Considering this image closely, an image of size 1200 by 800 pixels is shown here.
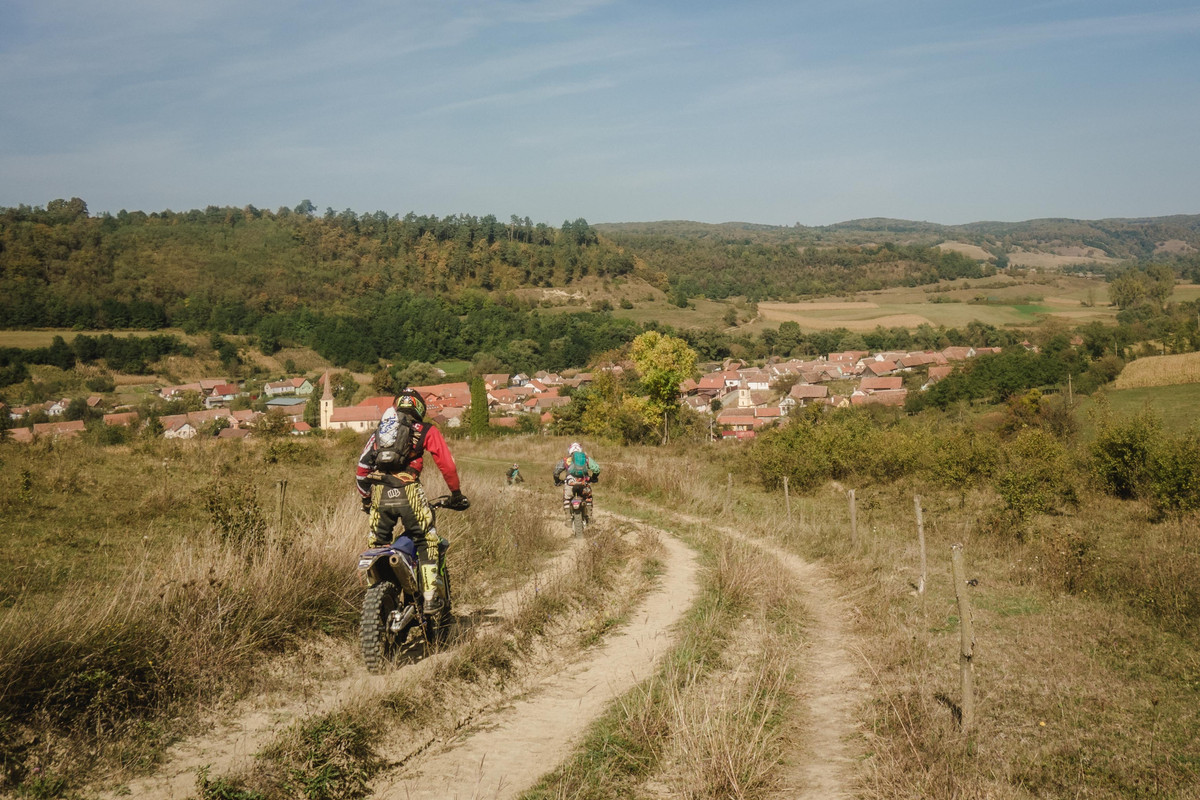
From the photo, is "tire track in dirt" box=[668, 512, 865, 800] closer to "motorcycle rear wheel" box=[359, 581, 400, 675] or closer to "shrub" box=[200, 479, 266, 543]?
"motorcycle rear wheel" box=[359, 581, 400, 675]

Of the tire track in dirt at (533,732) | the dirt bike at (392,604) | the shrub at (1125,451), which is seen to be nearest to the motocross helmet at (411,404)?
the dirt bike at (392,604)

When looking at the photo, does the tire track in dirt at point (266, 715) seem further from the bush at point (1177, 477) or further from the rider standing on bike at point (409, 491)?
the bush at point (1177, 477)

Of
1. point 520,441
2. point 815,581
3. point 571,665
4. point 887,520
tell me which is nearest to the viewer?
point 571,665

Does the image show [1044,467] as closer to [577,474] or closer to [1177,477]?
[1177,477]

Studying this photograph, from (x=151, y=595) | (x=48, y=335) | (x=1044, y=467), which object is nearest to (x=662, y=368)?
(x=1044, y=467)

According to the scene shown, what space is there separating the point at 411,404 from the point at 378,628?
184 cm

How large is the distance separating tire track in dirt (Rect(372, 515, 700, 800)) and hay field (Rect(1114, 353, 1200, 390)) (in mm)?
55302

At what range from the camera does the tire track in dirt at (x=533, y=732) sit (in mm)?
4676

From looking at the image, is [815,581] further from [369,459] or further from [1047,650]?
[369,459]

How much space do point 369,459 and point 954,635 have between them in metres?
6.28

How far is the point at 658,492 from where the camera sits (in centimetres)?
1975

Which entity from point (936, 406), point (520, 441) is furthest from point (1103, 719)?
point (936, 406)

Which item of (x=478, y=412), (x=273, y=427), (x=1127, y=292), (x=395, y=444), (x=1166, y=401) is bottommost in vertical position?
(x=1166, y=401)

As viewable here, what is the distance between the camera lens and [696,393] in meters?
95.4
